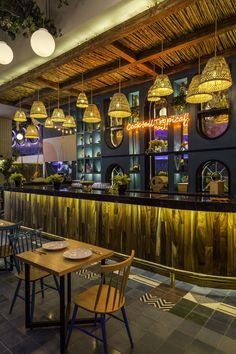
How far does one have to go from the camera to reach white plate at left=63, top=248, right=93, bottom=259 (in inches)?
93.5

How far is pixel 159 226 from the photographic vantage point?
369 cm

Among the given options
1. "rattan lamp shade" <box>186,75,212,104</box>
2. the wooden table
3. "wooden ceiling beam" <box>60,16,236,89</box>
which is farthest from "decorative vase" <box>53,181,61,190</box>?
"rattan lamp shade" <box>186,75,212,104</box>

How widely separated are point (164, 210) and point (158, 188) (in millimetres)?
1181

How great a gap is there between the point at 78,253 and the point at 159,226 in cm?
159

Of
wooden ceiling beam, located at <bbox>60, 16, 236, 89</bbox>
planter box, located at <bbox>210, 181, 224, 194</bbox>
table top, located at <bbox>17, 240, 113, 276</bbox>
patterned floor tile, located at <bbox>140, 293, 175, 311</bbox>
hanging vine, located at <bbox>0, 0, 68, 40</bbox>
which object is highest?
hanging vine, located at <bbox>0, 0, 68, 40</bbox>

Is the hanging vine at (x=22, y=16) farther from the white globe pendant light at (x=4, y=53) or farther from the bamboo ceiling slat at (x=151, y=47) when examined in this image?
the white globe pendant light at (x=4, y=53)

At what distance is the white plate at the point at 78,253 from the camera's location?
7.79ft

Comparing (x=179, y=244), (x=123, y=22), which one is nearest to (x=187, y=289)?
(x=179, y=244)

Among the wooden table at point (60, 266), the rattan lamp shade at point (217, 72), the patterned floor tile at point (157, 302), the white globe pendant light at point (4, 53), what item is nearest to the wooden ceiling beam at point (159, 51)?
the rattan lamp shade at point (217, 72)

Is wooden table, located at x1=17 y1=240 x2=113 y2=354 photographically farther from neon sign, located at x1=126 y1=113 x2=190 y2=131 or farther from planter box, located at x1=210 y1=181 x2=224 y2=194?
neon sign, located at x1=126 y1=113 x2=190 y2=131

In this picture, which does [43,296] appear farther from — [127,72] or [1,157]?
[1,157]

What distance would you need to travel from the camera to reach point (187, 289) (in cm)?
345

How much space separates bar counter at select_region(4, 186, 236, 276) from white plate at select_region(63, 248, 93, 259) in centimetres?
141

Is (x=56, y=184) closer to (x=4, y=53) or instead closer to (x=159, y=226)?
(x=159, y=226)
